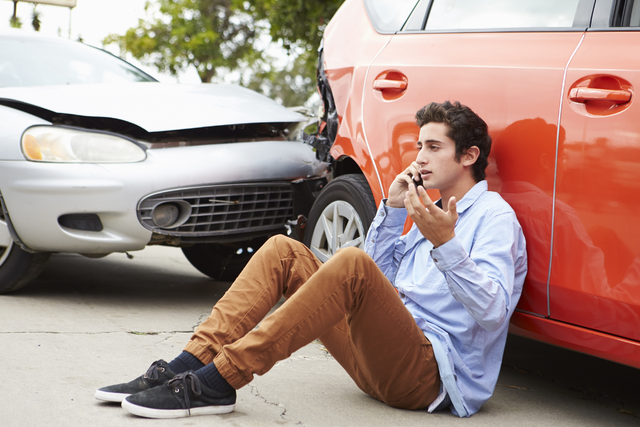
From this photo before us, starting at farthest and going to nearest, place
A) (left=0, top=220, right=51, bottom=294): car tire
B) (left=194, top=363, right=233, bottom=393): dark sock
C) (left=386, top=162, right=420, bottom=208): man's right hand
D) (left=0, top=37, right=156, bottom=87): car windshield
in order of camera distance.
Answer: (left=0, top=37, right=156, bottom=87): car windshield → (left=0, top=220, right=51, bottom=294): car tire → (left=386, top=162, right=420, bottom=208): man's right hand → (left=194, top=363, right=233, bottom=393): dark sock

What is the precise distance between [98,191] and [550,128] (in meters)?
2.34

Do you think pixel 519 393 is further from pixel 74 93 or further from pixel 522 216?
pixel 74 93

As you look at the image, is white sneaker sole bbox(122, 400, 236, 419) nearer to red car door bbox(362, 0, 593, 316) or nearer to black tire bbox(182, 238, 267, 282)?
red car door bbox(362, 0, 593, 316)

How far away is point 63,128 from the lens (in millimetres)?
3723

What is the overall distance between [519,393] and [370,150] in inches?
48.7

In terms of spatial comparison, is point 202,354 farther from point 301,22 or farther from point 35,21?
point 35,21

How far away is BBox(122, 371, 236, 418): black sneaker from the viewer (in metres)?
2.17

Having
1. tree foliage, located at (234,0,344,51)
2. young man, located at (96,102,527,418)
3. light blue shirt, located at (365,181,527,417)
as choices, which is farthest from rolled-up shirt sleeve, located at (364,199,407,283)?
tree foliage, located at (234,0,344,51)

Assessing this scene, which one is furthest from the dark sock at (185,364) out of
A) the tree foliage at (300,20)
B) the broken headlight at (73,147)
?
the tree foliage at (300,20)

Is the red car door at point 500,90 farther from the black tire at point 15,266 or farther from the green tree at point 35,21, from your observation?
the green tree at point 35,21

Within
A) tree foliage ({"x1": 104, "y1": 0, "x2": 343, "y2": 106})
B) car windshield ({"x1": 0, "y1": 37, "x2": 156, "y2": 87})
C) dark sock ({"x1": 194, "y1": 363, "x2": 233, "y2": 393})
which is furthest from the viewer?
tree foliage ({"x1": 104, "y1": 0, "x2": 343, "y2": 106})

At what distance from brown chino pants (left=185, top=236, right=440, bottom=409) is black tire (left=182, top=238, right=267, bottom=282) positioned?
2.29 metres

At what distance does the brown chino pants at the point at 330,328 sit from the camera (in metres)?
2.15

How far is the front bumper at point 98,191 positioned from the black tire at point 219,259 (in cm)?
101
